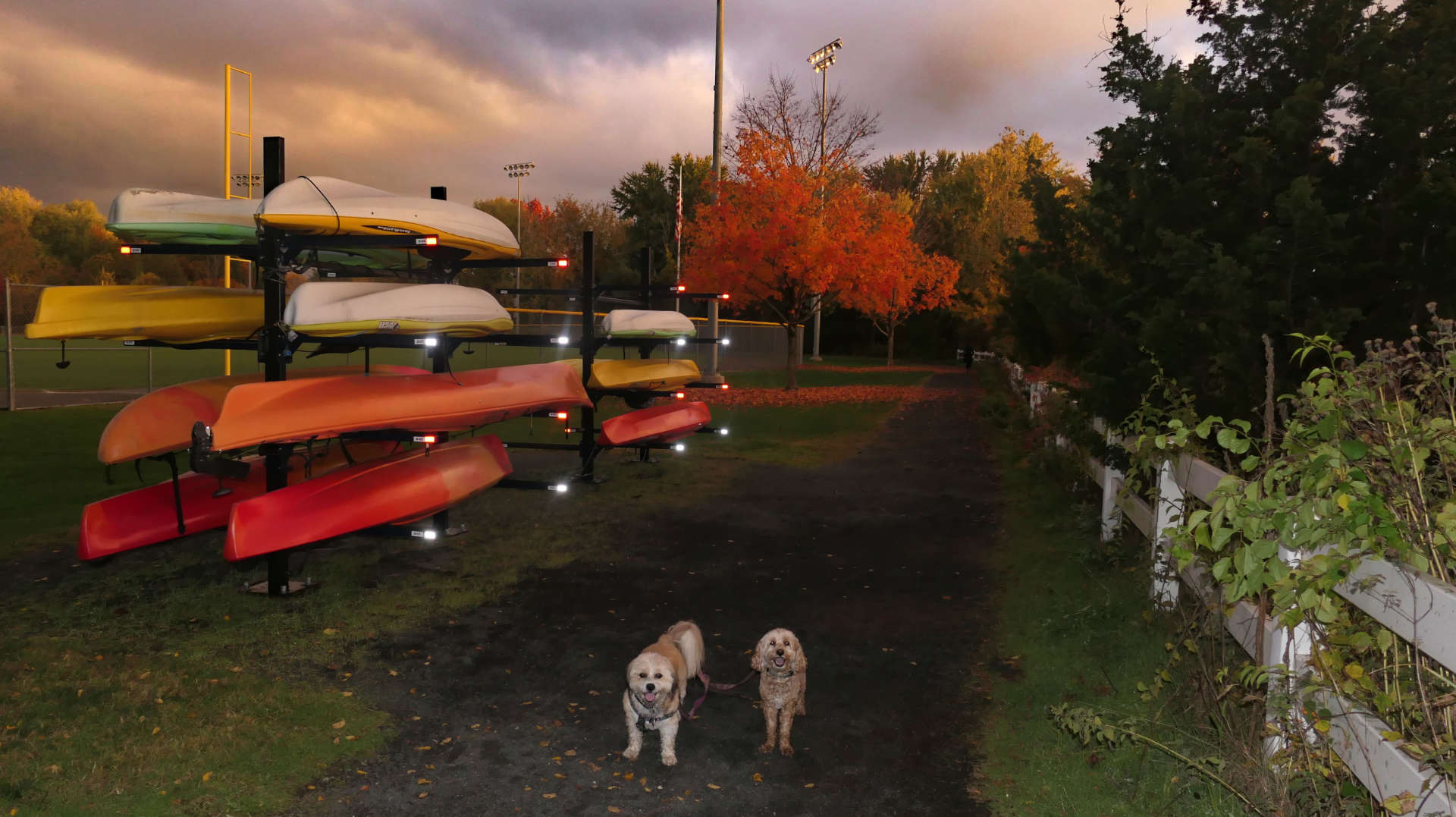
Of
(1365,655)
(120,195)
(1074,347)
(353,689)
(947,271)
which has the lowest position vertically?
(353,689)

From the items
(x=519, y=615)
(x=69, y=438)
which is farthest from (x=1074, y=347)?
(x=69, y=438)

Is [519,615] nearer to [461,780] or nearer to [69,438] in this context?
[461,780]

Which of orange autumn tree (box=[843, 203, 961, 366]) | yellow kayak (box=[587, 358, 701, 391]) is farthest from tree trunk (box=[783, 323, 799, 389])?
yellow kayak (box=[587, 358, 701, 391])

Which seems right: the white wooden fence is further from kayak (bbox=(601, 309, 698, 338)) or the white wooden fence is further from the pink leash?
kayak (bbox=(601, 309, 698, 338))

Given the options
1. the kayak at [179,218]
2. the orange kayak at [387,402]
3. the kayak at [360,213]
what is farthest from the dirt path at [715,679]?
the kayak at [179,218]

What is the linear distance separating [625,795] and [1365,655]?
3.21 metres

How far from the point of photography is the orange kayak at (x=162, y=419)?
23.9ft

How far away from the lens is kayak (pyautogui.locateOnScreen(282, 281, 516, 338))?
6.61 m

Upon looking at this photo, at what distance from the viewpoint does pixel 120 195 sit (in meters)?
7.23

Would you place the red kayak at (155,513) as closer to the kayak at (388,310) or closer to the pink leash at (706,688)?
the kayak at (388,310)

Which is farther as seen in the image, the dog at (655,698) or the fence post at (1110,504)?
the fence post at (1110,504)

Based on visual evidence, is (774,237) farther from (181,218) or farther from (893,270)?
(181,218)

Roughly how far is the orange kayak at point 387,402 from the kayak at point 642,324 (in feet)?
7.59

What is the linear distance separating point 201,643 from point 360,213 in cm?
334
